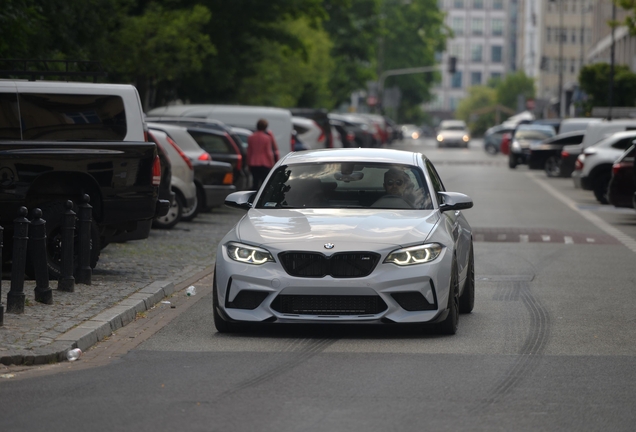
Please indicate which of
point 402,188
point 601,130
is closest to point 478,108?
point 601,130

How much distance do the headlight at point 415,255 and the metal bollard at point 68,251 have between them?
331cm

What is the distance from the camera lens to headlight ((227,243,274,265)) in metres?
9.53

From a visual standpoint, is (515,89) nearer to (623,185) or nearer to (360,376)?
(623,185)

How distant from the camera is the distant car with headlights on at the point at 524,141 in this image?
159ft

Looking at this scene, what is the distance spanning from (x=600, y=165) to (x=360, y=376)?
2054 centimetres

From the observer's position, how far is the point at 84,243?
12141 mm

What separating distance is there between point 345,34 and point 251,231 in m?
68.1

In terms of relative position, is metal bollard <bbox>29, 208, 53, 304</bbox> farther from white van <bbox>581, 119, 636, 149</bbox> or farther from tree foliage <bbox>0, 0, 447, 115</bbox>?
white van <bbox>581, 119, 636, 149</bbox>

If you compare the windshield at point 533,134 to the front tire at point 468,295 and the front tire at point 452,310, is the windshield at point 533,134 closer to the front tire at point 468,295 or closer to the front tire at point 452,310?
the front tire at point 468,295

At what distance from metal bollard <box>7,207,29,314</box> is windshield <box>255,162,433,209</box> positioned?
187 cm

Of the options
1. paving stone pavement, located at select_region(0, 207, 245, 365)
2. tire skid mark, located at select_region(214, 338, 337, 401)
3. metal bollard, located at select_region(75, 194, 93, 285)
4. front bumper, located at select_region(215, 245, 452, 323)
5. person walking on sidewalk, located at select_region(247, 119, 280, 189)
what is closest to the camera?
tire skid mark, located at select_region(214, 338, 337, 401)

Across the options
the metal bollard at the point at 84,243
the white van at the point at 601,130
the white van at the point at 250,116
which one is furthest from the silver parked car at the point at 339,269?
the white van at the point at 601,130

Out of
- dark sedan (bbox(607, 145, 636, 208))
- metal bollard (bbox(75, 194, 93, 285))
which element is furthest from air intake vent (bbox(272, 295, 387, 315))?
dark sedan (bbox(607, 145, 636, 208))

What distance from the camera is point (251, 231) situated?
9797mm
